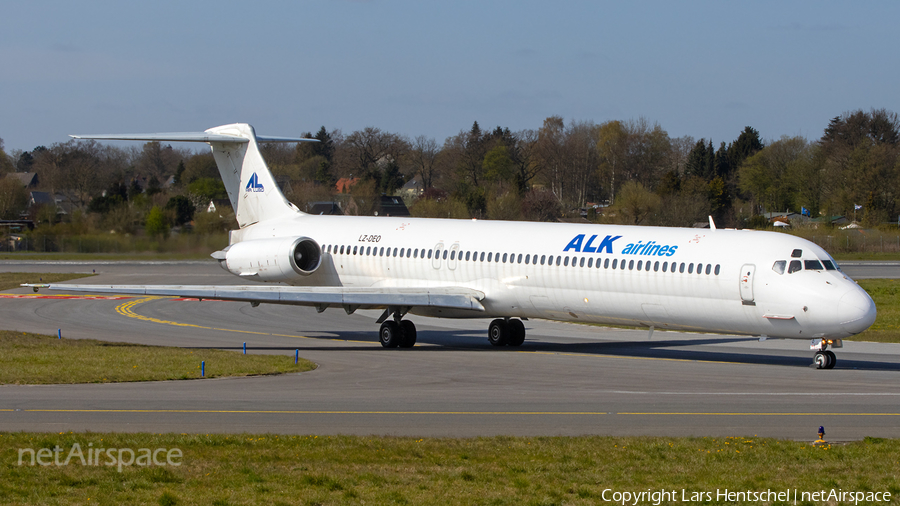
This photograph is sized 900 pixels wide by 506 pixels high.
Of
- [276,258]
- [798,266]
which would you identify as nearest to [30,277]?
[276,258]

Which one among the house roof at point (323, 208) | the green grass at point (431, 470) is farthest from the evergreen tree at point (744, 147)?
the green grass at point (431, 470)

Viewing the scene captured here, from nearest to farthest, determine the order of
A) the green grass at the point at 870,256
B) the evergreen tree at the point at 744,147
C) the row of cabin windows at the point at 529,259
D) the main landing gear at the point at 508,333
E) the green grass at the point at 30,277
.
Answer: the row of cabin windows at the point at 529,259 → the main landing gear at the point at 508,333 → the green grass at the point at 30,277 → the green grass at the point at 870,256 → the evergreen tree at the point at 744,147

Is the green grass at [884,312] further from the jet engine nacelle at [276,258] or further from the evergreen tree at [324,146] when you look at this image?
the evergreen tree at [324,146]

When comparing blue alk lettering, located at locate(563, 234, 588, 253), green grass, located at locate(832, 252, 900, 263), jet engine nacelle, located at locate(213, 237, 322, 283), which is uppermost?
blue alk lettering, located at locate(563, 234, 588, 253)

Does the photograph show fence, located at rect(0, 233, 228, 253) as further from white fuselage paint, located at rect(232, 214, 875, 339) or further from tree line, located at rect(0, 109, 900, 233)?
white fuselage paint, located at rect(232, 214, 875, 339)

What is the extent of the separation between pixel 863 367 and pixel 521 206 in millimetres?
65931

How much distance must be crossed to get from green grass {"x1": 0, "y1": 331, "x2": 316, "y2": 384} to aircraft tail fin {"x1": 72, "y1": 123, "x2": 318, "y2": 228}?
850 centimetres

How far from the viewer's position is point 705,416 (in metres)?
15.3

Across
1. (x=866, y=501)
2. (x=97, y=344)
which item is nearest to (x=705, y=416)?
(x=866, y=501)

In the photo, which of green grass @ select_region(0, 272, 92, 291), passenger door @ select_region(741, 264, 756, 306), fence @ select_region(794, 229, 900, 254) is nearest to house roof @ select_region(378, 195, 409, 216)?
fence @ select_region(794, 229, 900, 254)

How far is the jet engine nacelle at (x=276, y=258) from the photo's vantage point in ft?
95.5

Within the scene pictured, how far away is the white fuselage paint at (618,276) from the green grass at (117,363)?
236 inches

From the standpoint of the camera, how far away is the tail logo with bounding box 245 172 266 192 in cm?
3219

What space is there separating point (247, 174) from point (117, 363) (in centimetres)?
1289
